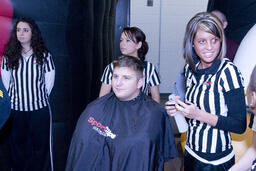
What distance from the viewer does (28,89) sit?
2.34 m

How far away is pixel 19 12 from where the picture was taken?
2252 millimetres

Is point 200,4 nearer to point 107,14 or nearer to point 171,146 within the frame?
point 107,14

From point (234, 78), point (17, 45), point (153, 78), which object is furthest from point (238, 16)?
point (17, 45)

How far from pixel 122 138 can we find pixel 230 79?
2.29ft

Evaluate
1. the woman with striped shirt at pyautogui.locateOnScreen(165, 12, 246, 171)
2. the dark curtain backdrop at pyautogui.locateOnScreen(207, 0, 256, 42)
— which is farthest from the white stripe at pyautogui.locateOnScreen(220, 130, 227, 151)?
the dark curtain backdrop at pyautogui.locateOnScreen(207, 0, 256, 42)

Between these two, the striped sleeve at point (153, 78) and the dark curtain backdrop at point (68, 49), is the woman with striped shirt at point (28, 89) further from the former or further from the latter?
the striped sleeve at point (153, 78)

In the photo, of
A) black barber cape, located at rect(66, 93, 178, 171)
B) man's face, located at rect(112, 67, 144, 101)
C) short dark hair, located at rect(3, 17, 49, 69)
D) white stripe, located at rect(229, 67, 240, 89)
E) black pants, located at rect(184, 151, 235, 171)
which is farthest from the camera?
short dark hair, located at rect(3, 17, 49, 69)

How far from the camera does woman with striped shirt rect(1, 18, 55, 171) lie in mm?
2283

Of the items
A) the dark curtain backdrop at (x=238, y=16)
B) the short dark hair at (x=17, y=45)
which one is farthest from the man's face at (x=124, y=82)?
the dark curtain backdrop at (x=238, y=16)

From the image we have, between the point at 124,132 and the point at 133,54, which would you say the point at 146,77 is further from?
the point at 124,132

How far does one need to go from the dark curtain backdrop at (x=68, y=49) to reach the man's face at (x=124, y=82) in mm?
886

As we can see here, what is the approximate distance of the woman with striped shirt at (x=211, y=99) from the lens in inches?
52.5

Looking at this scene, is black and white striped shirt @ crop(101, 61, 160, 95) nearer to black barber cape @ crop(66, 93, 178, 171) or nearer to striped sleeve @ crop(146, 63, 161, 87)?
striped sleeve @ crop(146, 63, 161, 87)

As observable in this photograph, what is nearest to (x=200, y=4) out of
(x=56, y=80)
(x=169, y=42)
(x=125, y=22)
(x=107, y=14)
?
(x=169, y=42)
